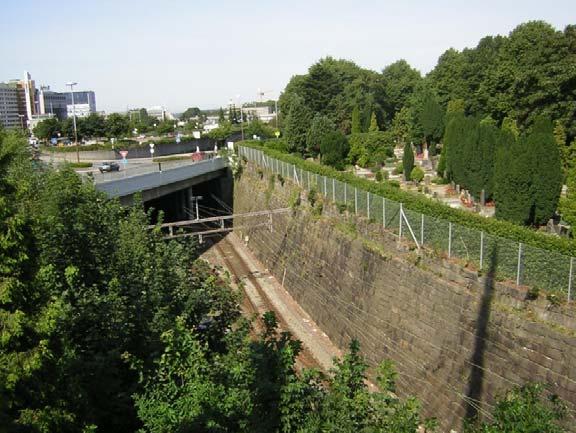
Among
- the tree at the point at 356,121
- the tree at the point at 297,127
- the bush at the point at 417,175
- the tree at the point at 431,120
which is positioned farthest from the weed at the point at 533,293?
the tree at the point at 356,121

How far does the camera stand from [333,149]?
4200 centimetres

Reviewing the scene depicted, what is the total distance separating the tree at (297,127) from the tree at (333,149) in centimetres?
573

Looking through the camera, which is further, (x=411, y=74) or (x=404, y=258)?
(x=411, y=74)

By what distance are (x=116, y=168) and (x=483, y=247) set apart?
1392 inches

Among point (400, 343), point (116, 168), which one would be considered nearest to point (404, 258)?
point (400, 343)

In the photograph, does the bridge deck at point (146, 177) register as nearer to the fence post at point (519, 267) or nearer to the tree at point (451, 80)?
the fence post at point (519, 267)

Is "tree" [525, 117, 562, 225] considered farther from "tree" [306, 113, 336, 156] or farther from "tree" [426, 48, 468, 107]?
"tree" [426, 48, 468, 107]

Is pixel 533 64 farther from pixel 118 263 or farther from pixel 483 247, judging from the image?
pixel 118 263

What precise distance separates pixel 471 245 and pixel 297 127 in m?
34.8

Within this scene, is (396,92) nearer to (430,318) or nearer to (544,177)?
(544,177)

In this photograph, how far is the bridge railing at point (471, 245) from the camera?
12203 mm

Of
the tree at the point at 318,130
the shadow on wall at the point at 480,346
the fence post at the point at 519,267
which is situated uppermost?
the tree at the point at 318,130

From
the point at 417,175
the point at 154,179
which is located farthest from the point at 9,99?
the point at 417,175

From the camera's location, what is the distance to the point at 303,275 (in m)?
25.3
